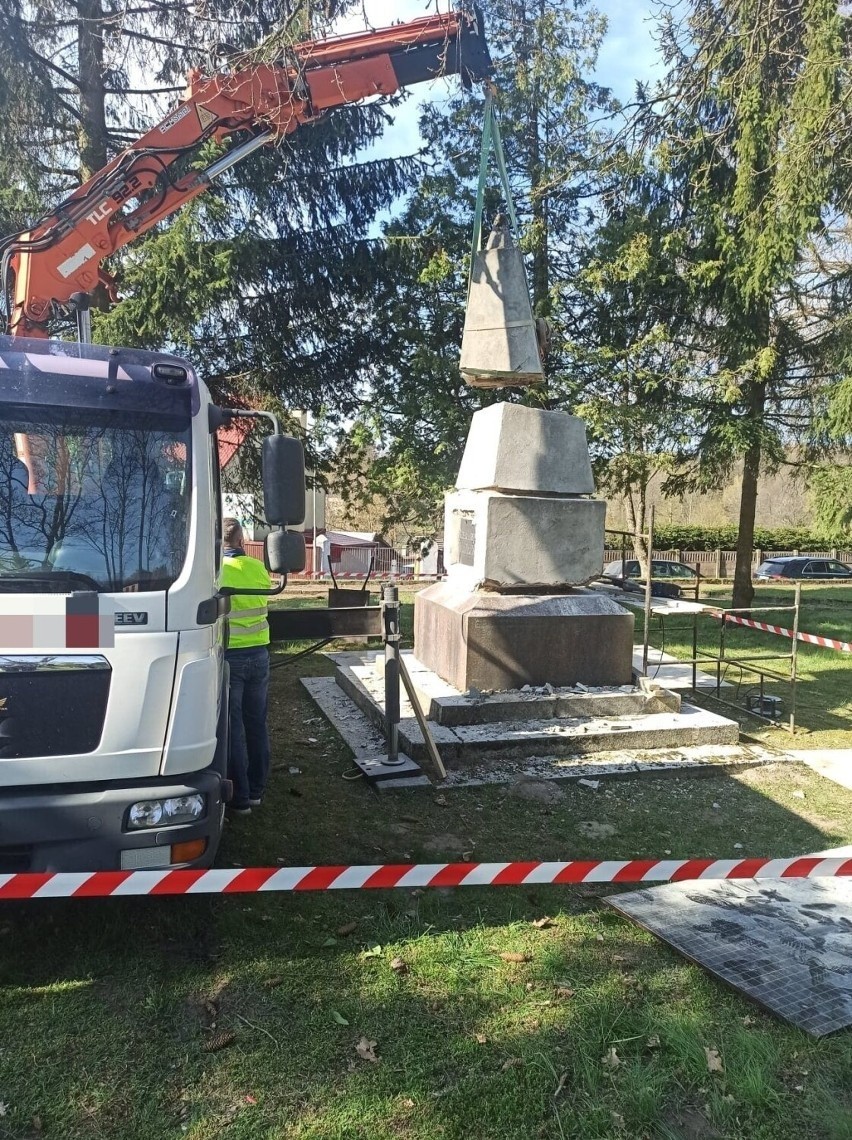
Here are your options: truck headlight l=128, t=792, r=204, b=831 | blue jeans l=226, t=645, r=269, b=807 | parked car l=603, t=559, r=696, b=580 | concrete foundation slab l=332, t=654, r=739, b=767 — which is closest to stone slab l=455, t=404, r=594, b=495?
concrete foundation slab l=332, t=654, r=739, b=767

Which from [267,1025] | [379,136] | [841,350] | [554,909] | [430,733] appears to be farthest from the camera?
[379,136]

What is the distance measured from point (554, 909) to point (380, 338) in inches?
472

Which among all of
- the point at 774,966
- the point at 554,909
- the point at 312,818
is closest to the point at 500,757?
the point at 312,818

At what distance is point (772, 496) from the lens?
1750 inches

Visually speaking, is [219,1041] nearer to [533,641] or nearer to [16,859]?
[16,859]

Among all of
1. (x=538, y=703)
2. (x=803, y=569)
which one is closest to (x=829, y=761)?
(x=538, y=703)

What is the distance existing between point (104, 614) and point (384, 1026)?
197 centimetres

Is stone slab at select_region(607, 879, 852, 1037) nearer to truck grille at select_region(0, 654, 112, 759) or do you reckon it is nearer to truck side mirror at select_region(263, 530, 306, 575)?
truck side mirror at select_region(263, 530, 306, 575)

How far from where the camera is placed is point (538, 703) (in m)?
6.91

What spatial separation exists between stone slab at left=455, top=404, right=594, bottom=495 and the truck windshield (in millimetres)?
4503

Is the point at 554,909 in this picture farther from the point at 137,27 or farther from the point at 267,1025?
the point at 137,27

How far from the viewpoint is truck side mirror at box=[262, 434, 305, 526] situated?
143 inches

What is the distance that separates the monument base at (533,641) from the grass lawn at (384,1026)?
8.43 ft

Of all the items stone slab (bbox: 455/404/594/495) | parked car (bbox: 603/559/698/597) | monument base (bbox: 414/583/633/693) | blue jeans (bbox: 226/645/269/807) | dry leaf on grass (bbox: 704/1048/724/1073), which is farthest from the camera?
parked car (bbox: 603/559/698/597)
